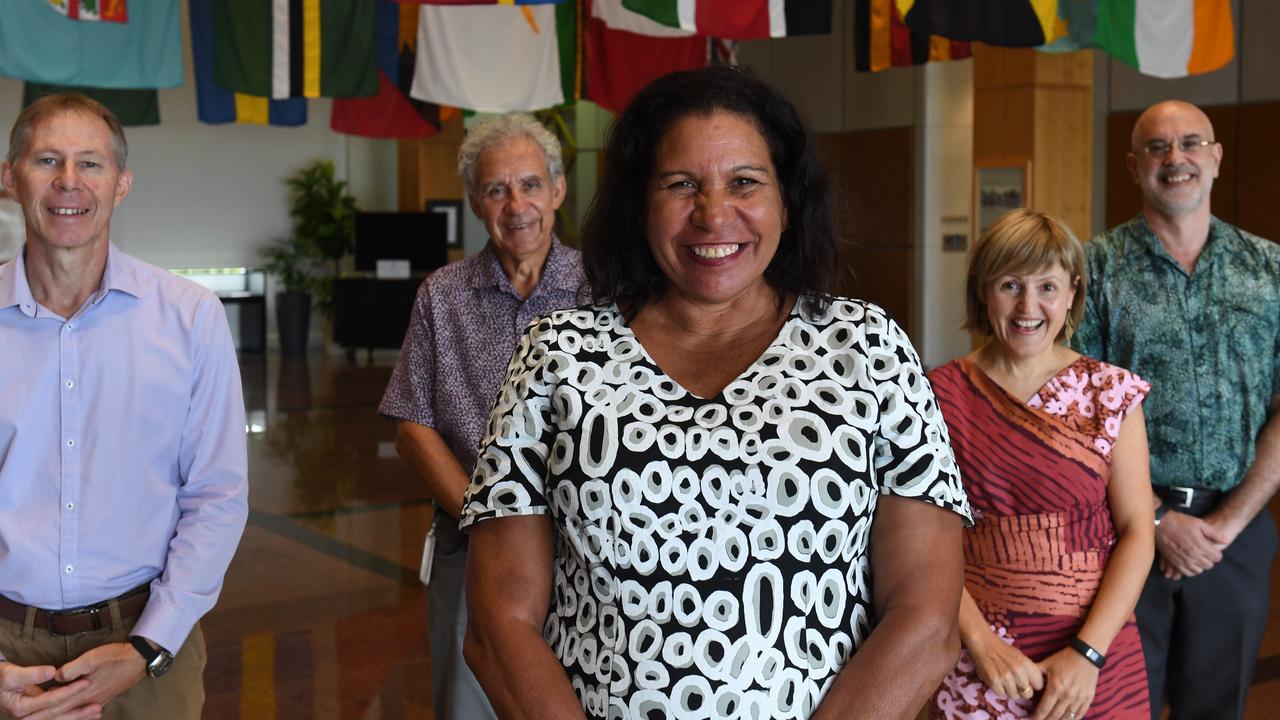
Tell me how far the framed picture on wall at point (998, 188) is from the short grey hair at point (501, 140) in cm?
790

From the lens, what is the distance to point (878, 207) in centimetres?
1404

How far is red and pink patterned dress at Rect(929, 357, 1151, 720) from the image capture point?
9.02 ft

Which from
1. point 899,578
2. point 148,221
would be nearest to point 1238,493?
point 899,578

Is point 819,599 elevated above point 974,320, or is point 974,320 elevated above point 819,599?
point 974,320

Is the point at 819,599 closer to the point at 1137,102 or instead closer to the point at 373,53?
the point at 373,53

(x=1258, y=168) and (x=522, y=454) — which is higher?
(x=1258, y=168)

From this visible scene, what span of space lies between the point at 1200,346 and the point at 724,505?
2.21 meters

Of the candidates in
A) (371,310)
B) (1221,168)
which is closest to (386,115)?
(1221,168)

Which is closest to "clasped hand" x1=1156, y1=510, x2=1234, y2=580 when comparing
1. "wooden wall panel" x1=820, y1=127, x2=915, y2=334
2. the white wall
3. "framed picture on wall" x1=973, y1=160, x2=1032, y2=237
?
"framed picture on wall" x1=973, y1=160, x2=1032, y2=237

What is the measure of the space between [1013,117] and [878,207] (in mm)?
3371

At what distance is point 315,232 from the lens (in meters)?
18.3

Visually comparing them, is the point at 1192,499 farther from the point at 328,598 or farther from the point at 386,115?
the point at 386,115

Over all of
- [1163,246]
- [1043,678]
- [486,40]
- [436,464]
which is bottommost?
Result: [1043,678]

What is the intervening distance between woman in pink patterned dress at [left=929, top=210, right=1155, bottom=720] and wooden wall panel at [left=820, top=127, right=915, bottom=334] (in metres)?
10.7
